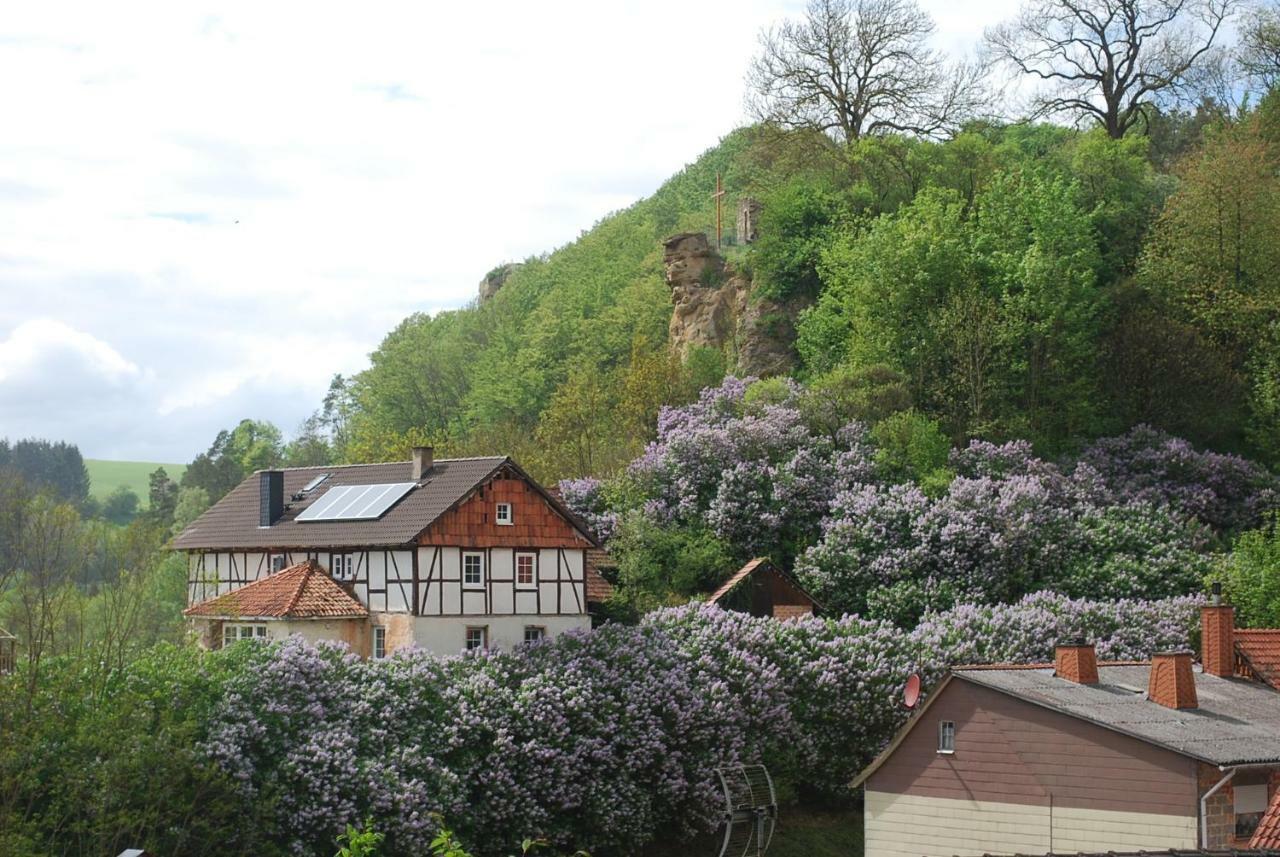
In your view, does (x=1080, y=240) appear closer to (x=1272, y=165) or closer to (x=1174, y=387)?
(x=1174, y=387)

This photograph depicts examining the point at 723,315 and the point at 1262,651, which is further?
the point at 723,315

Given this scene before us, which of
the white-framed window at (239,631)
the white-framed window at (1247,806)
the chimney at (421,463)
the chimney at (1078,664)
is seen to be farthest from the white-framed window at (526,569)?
the white-framed window at (1247,806)

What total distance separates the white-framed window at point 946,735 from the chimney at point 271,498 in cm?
1928

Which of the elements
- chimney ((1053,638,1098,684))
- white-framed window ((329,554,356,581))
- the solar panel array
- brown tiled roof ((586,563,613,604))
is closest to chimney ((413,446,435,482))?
the solar panel array

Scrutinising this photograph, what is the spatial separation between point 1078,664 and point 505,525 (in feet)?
47.5

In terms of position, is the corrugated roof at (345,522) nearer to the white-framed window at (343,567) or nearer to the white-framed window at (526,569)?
the white-framed window at (343,567)

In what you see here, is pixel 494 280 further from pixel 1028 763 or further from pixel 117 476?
pixel 1028 763

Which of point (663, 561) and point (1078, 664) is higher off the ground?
point (663, 561)

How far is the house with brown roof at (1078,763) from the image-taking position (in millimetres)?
27016

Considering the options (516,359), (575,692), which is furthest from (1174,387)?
(516,359)

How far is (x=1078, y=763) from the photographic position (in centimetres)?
2811

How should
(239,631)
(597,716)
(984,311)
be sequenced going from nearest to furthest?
(597,716), (239,631), (984,311)

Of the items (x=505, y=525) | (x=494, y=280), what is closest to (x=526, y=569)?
(x=505, y=525)

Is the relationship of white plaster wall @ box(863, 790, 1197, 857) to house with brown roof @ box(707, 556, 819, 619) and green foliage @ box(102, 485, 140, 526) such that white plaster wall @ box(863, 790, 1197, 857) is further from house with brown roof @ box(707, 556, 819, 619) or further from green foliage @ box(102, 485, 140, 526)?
green foliage @ box(102, 485, 140, 526)
